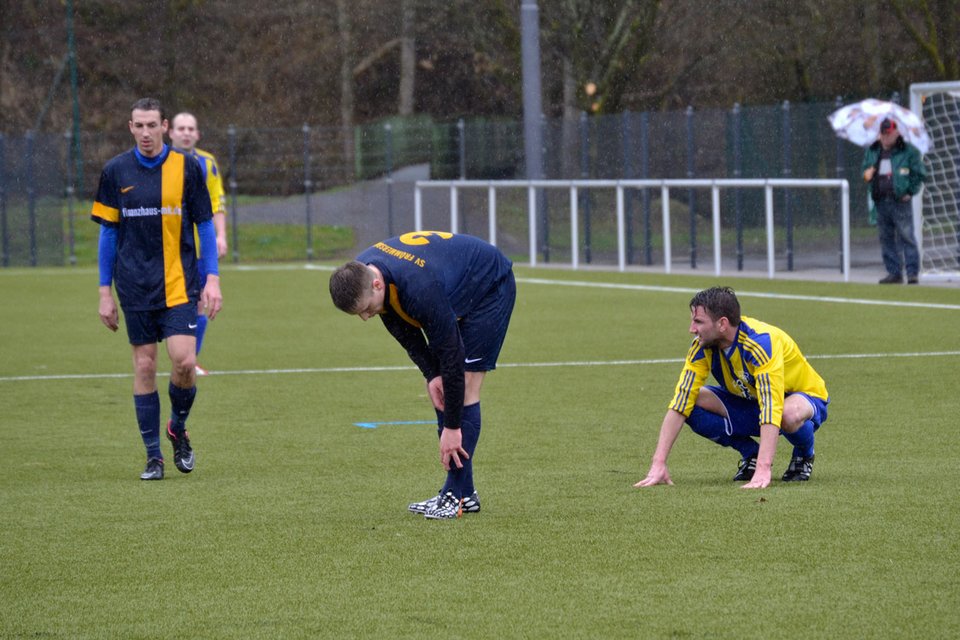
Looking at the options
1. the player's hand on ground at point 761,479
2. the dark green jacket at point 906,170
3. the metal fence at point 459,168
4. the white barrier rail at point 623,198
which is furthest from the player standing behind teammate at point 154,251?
the metal fence at point 459,168

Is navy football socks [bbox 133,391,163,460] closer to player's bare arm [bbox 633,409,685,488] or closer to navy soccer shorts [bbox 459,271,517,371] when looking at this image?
navy soccer shorts [bbox 459,271,517,371]

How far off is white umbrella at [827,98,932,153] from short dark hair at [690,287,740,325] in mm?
12332

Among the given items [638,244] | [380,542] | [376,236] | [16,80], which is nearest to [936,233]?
[638,244]

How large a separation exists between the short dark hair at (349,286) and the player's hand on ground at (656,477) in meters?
2.03

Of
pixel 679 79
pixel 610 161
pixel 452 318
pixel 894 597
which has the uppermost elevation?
pixel 679 79

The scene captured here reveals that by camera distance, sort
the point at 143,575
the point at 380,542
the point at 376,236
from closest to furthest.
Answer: the point at 143,575 → the point at 380,542 → the point at 376,236

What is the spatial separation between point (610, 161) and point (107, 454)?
1809 cm

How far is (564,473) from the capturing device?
309 inches

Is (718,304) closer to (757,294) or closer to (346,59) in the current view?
(757,294)

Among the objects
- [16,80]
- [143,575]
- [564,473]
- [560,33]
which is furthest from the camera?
[16,80]

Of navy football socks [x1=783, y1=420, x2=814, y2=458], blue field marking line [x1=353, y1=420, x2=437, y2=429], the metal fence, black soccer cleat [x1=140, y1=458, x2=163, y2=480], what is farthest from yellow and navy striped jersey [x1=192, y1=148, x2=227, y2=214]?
the metal fence

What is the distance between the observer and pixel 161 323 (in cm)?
811

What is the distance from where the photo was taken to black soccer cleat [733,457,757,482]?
738 cm

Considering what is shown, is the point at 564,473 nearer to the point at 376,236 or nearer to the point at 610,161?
the point at 610,161
